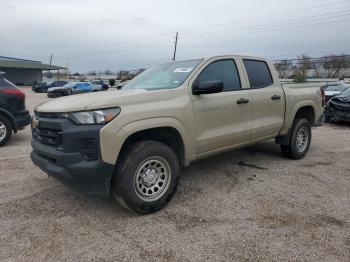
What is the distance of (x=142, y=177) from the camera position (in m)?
3.97

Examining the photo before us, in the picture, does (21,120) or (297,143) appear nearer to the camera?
(297,143)

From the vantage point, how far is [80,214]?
4.06 metres

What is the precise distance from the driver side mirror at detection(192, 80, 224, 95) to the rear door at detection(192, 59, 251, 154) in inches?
3.3

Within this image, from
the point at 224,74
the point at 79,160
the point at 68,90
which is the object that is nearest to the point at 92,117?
the point at 79,160

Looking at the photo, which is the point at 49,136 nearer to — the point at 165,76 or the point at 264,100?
the point at 165,76

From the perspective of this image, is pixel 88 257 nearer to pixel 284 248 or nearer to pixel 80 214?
pixel 80 214

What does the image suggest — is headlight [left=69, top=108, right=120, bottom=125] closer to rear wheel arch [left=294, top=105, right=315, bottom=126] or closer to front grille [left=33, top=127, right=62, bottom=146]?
front grille [left=33, top=127, right=62, bottom=146]

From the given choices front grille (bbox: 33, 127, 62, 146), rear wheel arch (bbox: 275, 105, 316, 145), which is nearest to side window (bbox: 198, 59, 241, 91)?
rear wheel arch (bbox: 275, 105, 316, 145)

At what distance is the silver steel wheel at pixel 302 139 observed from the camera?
21.5 feet

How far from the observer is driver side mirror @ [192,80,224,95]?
4.27 meters

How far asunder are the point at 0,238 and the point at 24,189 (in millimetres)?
1444

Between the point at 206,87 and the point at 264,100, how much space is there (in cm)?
155

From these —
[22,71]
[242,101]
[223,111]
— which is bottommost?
[223,111]

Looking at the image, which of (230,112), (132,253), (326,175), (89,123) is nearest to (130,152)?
(89,123)
